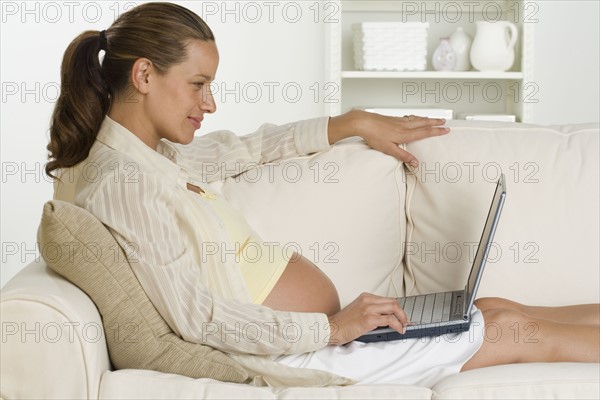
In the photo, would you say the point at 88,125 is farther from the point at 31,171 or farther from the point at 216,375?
the point at 31,171

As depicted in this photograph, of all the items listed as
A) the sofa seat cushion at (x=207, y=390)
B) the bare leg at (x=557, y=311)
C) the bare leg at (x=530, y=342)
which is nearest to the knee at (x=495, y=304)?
the bare leg at (x=557, y=311)

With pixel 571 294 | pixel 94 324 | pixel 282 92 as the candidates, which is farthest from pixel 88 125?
pixel 282 92

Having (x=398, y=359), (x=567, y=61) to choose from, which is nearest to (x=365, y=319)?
(x=398, y=359)

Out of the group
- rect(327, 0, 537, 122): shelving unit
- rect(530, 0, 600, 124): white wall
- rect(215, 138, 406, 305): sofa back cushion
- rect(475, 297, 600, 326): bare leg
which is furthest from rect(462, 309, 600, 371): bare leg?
rect(530, 0, 600, 124): white wall

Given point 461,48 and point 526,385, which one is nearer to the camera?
point 526,385

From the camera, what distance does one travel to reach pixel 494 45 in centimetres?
308

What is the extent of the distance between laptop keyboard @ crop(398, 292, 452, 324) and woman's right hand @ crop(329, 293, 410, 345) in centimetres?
6

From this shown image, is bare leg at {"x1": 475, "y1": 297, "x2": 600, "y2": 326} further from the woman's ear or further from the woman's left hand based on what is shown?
the woman's ear

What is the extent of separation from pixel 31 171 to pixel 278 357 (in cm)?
237

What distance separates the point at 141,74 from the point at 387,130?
0.56 m

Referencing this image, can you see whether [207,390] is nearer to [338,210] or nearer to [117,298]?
[117,298]

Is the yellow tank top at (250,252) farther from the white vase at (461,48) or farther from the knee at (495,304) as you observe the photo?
the white vase at (461,48)

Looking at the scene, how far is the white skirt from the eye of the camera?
4.89ft

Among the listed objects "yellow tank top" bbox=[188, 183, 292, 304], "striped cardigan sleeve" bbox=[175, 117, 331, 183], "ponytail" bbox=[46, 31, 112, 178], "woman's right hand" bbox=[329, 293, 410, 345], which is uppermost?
"ponytail" bbox=[46, 31, 112, 178]
